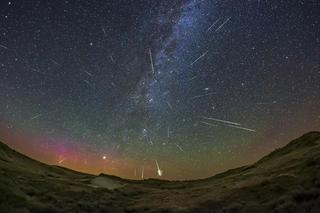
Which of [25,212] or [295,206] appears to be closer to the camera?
[295,206]

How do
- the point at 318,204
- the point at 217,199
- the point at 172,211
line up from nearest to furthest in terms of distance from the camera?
the point at 318,204, the point at 172,211, the point at 217,199

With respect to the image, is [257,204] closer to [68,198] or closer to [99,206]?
[99,206]

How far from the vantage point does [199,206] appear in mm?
33969

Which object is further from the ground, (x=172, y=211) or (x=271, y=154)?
(x=271, y=154)

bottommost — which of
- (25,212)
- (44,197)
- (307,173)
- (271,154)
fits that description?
(25,212)

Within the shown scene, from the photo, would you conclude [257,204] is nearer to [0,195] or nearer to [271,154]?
[0,195]

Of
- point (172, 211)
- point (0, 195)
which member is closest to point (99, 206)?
point (172, 211)

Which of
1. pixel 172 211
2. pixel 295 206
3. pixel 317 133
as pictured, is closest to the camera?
pixel 295 206

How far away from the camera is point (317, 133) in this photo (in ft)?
223

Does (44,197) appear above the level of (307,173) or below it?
below

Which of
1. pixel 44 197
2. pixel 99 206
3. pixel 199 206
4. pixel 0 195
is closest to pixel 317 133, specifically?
pixel 199 206

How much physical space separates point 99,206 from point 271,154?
49.8 metres

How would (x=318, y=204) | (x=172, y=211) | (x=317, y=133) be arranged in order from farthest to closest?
(x=317, y=133), (x=172, y=211), (x=318, y=204)

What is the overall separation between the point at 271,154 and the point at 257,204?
48.8 metres
